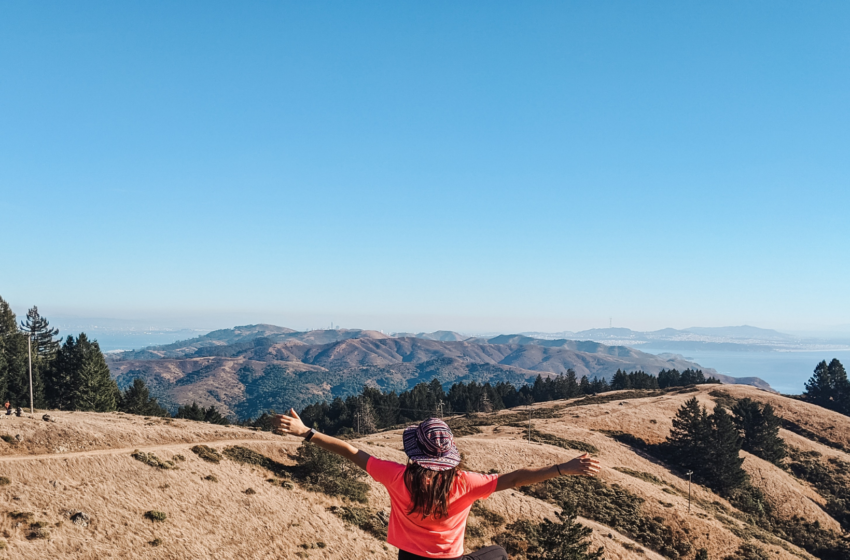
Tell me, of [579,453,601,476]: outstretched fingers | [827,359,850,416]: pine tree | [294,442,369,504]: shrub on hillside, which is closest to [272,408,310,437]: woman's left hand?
[579,453,601,476]: outstretched fingers

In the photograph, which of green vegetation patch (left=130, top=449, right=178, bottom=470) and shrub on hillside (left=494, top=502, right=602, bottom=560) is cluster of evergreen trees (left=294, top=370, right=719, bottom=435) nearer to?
green vegetation patch (left=130, top=449, right=178, bottom=470)

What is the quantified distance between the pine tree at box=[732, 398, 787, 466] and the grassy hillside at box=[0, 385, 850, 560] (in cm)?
1246

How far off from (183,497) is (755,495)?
81.0 m

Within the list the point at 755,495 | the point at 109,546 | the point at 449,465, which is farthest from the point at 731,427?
the point at 449,465

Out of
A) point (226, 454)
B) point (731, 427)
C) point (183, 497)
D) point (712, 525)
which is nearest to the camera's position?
point (183, 497)

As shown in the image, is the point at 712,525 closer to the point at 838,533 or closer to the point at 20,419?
the point at 838,533

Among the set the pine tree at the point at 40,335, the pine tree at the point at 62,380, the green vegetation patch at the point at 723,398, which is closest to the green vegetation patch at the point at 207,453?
the pine tree at the point at 62,380

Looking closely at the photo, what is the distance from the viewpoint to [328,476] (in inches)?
A: 1838

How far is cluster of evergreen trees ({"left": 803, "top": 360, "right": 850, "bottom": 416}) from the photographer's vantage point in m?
144

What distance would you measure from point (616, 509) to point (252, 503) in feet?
126

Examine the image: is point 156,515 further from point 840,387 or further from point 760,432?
point 840,387

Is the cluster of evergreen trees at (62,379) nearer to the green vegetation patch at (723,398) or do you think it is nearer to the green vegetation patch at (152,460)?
the green vegetation patch at (152,460)

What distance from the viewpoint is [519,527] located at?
1702 inches

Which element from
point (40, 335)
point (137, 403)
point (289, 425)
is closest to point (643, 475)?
point (289, 425)
